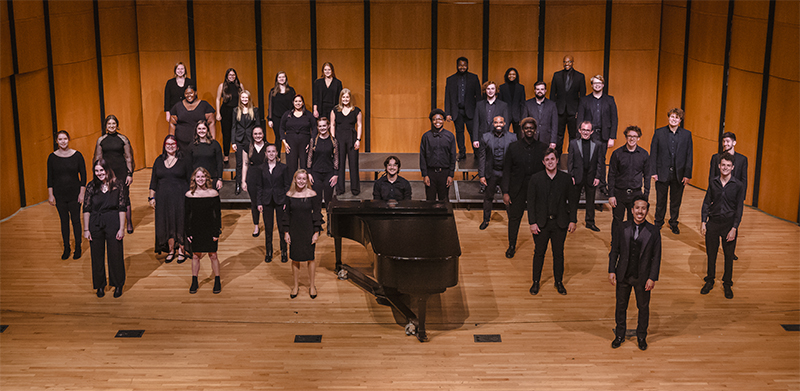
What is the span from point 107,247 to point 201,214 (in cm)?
94

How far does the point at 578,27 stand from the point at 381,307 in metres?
6.22

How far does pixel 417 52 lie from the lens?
11.5 metres

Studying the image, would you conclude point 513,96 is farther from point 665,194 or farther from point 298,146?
point 298,146

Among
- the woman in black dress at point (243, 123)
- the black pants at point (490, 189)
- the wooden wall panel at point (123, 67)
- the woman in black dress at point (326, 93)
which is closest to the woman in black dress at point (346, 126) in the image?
the woman in black dress at point (326, 93)

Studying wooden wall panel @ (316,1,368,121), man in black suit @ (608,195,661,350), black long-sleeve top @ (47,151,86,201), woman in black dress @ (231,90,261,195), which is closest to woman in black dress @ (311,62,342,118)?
woman in black dress @ (231,90,261,195)

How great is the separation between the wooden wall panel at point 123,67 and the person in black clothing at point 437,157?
515 cm

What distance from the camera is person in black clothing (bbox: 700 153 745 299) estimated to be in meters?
6.94

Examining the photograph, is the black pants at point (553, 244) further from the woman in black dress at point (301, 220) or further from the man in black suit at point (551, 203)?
the woman in black dress at point (301, 220)

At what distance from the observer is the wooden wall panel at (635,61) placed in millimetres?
11336

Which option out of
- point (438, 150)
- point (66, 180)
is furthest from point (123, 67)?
point (438, 150)

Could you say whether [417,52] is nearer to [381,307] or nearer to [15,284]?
[381,307]

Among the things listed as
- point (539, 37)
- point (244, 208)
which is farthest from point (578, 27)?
point (244, 208)

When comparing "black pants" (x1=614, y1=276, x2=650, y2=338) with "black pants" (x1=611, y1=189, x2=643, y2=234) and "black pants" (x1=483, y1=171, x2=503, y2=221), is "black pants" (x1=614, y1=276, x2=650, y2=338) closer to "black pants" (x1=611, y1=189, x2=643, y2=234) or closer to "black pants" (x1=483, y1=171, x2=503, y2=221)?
"black pants" (x1=611, y1=189, x2=643, y2=234)

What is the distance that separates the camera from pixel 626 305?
6.12 metres
